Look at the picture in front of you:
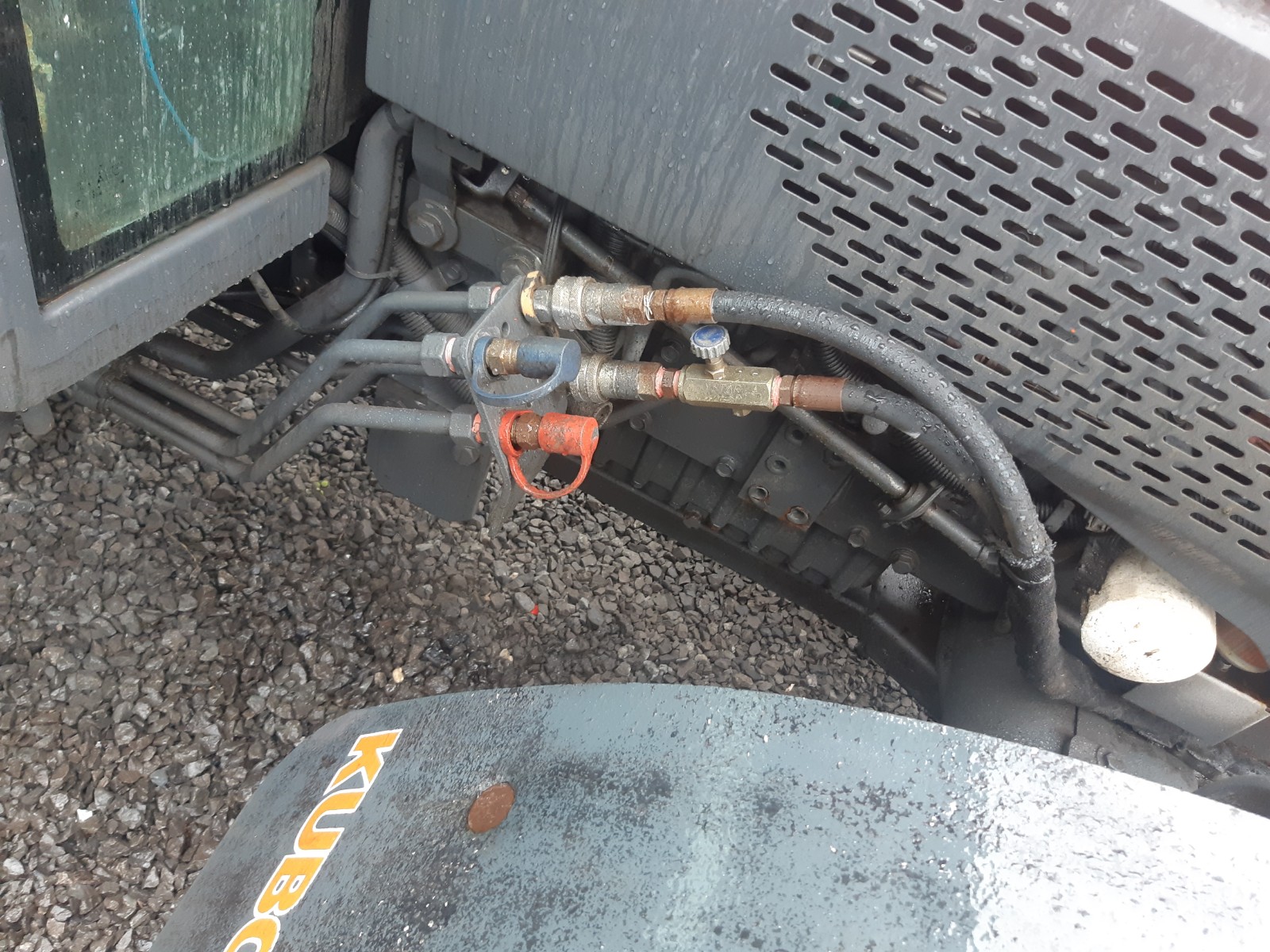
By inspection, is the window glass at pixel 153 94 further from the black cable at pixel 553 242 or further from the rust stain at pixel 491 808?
the rust stain at pixel 491 808

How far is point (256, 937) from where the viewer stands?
29.3 inches

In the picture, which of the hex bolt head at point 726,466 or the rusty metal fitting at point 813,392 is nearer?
the rusty metal fitting at point 813,392

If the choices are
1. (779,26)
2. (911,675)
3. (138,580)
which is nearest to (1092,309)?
(779,26)

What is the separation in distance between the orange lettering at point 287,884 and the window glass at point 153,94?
609 millimetres

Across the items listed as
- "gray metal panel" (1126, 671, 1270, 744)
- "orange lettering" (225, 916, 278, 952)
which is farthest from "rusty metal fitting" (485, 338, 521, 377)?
"gray metal panel" (1126, 671, 1270, 744)

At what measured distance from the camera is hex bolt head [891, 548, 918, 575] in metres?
1.43

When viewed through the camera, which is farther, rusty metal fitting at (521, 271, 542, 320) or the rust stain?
rusty metal fitting at (521, 271, 542, 320)

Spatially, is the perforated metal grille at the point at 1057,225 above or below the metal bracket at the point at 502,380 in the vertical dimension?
above

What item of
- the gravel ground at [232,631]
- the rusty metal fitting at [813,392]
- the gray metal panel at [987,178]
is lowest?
the gravel ground at [232,631]

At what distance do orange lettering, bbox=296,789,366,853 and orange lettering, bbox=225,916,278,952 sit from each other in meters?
0.06

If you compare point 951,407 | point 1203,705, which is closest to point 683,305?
point 951,407

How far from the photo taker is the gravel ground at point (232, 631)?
1356 millimetres

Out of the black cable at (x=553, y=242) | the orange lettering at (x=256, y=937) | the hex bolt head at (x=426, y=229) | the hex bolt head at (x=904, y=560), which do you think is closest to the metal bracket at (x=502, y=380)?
the black cable at (x=553, y=242)

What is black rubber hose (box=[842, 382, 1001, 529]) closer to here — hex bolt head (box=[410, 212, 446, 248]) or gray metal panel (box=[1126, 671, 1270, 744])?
gray metal panel (box=[1126, 671, 1270, 744])
